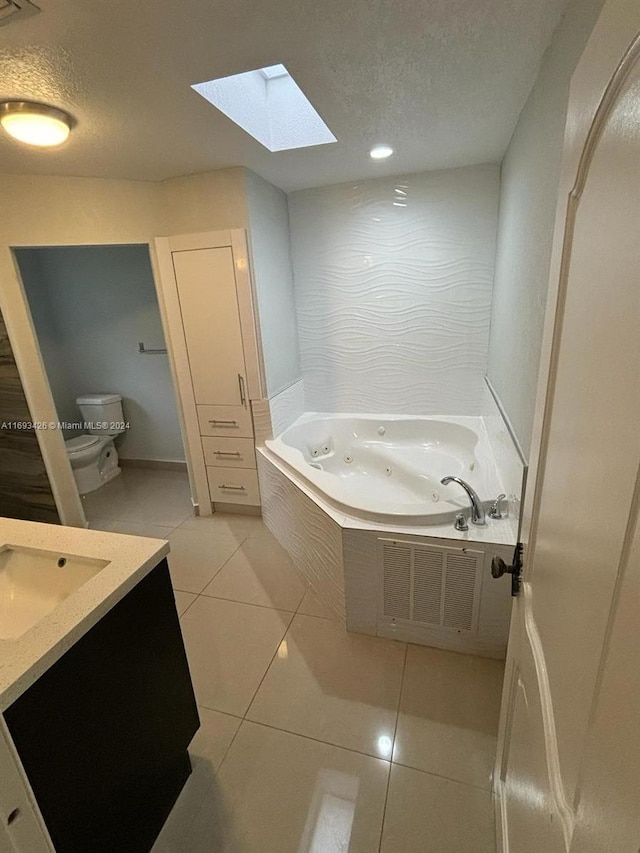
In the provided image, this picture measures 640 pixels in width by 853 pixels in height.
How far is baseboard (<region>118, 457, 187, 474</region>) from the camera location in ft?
12.7

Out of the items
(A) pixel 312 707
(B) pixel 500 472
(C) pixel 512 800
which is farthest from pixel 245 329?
(C) pixel 512 800

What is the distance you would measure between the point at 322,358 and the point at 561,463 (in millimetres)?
2693

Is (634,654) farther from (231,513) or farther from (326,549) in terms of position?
(231,513)

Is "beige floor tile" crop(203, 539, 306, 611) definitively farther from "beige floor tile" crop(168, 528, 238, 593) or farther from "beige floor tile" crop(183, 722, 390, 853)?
"beige floor tile" crop(183, 722, 390, 853)

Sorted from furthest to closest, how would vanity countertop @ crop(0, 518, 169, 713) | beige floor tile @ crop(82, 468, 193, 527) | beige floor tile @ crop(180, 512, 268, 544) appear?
beige floor tile @ crop(82, 468, 193, 527) < beige floor tile @ crop(180, 512, 268, 544) < vanity countertop @ crop(0, 518, 169, 713)

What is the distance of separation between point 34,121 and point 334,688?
2.61 metres

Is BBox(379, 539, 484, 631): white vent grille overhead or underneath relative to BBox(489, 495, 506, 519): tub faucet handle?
underneath

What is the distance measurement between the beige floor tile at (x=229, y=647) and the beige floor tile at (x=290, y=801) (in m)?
0.22

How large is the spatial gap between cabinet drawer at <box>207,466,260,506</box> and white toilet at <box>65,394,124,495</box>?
1.34m

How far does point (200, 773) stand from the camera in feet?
4.43

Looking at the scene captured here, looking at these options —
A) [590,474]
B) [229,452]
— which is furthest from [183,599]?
[590,474]

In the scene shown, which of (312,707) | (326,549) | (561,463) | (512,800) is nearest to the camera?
(561,463)

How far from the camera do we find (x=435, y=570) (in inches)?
67.0

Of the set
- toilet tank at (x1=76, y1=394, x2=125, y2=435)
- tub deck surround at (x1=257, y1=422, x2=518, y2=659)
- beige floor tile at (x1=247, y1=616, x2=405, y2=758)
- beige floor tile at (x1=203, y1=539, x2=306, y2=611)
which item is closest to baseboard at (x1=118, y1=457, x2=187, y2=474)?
toilet tank at (x1=76, y1=394, x2=125, y2=435)
